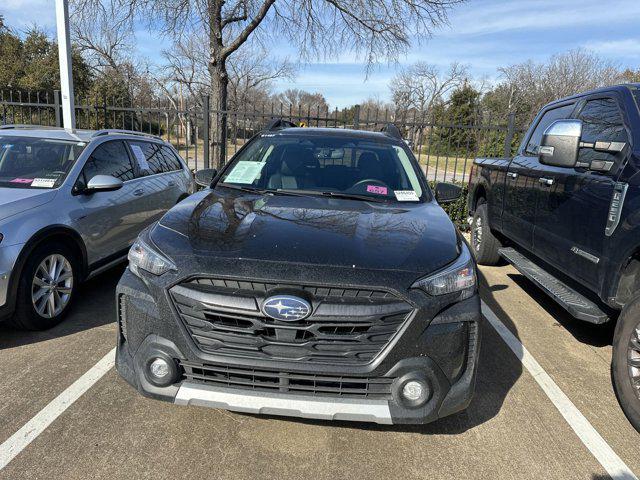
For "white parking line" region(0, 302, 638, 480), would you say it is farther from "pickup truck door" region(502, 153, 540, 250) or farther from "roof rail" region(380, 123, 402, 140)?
"roof rail" region(380, 123, 402, 140)

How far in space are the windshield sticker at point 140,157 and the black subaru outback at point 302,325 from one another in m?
3.12

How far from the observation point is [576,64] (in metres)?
35.3

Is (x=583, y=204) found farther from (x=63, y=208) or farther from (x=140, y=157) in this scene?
(x=140, y=157)

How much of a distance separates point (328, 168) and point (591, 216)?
202cm

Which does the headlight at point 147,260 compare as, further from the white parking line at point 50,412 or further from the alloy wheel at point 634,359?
the alloy wheel at point 634,359

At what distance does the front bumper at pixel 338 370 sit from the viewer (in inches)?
83.4

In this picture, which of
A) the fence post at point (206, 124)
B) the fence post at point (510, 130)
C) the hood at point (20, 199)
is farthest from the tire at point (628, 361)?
the fence post at point (206, 124)

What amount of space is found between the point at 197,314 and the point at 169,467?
806 mm

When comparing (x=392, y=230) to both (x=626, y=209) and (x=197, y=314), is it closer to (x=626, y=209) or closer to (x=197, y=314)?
(x=197, y=314)

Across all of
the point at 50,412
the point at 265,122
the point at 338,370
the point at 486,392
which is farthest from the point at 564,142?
the point at 265,122

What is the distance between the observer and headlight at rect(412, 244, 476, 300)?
221cm

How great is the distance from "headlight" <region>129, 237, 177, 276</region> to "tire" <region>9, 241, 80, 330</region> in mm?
1540

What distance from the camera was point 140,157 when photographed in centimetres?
530

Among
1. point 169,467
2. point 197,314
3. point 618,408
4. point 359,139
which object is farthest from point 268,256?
point 618,408
